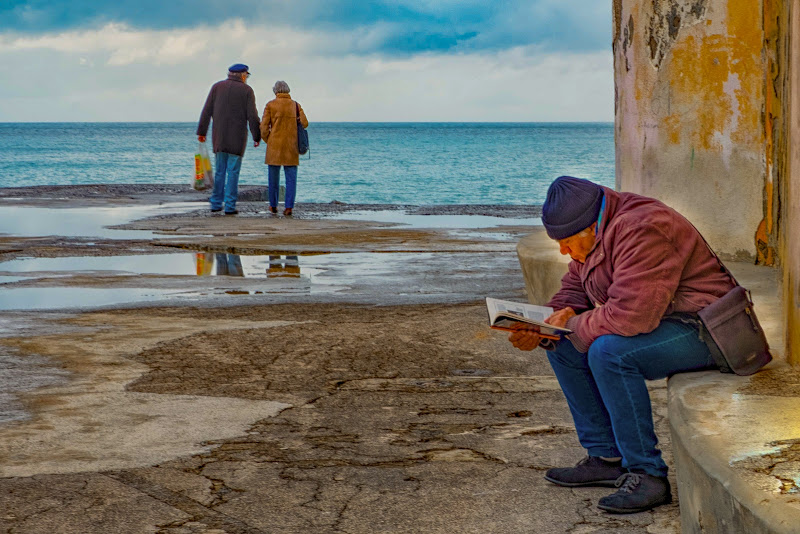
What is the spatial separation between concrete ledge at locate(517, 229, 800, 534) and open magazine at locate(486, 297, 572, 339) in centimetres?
44

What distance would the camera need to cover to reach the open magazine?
3.76 meters

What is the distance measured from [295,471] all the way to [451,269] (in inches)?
223

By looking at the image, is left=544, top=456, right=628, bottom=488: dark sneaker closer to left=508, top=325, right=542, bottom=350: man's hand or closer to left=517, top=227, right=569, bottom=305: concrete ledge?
left=508, top=325, right=542, bottom=350: man's hand

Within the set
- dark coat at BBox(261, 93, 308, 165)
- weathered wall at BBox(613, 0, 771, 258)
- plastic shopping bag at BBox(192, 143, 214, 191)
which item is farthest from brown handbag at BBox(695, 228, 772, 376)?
plastic shopping bag at BBox(192, 143, 214, 191)

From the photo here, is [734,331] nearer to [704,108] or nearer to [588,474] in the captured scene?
[588,474]

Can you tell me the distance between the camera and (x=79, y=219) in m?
14.9

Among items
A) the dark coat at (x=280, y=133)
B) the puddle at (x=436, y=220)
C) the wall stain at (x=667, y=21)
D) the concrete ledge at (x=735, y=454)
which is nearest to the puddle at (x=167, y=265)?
the wall stain at (x=667, y=21)

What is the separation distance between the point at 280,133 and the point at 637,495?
453 inches

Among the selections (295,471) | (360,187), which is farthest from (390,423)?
(360,187)

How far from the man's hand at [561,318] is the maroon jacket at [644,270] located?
11cm

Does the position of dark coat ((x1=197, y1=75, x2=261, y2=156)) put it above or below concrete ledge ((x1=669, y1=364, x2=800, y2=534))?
above

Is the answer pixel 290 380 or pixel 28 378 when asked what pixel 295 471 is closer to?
pixel 290 380

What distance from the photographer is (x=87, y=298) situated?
8.11m

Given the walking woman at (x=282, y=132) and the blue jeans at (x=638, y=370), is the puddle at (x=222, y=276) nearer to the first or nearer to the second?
the walking woman at (x=282, y=132)
